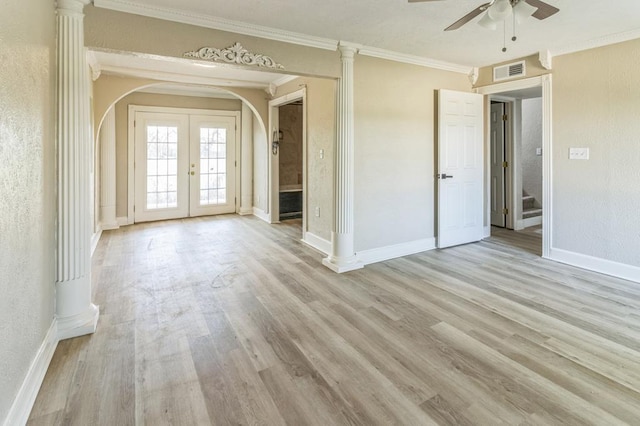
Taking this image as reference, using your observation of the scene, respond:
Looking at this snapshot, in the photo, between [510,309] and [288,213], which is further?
[288,213]

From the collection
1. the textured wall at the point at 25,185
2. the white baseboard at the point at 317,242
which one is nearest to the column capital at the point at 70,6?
the textured wall at the point at 25,185

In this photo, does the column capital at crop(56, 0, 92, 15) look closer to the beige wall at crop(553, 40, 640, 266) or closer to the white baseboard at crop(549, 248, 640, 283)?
the beige wall at crop(553, 40, 640, 266)

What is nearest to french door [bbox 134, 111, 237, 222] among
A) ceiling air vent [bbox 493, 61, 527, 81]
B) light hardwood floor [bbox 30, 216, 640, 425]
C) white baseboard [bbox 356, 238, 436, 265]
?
light hardwood floor [bbox 30, 216, 640, 425]

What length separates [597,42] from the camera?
12.4 feet

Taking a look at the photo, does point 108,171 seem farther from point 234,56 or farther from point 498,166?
point 498,166

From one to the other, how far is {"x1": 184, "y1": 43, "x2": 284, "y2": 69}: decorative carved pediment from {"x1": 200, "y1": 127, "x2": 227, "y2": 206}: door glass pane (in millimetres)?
4468

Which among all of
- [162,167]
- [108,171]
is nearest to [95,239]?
[108,171]

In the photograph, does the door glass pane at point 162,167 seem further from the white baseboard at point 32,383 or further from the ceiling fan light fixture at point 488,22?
the ceiling fan light fixture at point 488,22

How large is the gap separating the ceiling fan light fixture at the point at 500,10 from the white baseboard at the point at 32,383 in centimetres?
342

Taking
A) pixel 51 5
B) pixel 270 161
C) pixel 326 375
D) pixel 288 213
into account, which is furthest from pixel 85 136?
pixel 288 213

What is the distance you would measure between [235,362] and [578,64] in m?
4.74

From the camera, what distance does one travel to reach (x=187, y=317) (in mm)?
2857

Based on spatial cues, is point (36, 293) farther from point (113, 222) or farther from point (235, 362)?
point (113, 222)

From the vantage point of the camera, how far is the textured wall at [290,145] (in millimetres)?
7559
